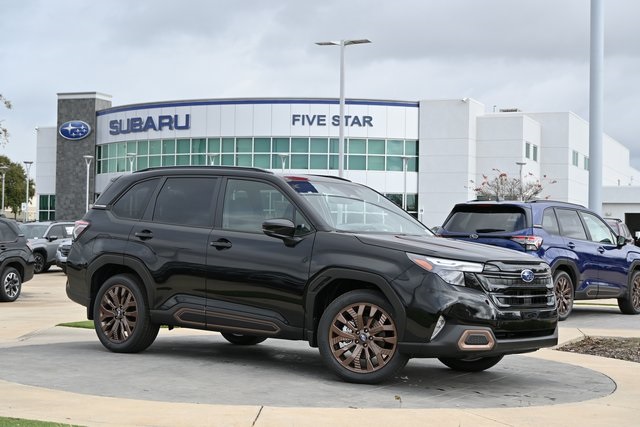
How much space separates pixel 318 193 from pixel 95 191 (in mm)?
68093

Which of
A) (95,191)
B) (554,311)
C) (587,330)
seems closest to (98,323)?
(554,311)

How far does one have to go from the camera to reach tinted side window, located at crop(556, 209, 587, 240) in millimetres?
15297

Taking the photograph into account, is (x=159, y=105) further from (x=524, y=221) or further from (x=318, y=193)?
(x=318, y=193)

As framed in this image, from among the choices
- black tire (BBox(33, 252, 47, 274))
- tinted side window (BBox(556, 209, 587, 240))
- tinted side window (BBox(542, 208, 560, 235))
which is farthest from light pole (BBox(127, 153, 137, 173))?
tinted side window (BBox(542, 208, 560, 235))

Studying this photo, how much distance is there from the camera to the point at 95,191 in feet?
245

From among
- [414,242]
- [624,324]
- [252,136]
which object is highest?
[252,136]

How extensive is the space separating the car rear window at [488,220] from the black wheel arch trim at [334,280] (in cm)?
682

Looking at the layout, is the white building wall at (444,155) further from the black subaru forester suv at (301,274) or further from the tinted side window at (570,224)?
the black subaru forester suv at (301,274)

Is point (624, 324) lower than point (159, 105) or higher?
lower

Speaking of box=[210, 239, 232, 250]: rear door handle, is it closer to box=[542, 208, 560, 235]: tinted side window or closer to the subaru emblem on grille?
the subaru emblem on grille

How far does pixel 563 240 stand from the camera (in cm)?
1505

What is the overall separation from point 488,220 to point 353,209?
20.3 ft

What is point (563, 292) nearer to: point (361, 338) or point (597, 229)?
point (597, 229)

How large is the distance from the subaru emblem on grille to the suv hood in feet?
0.36
